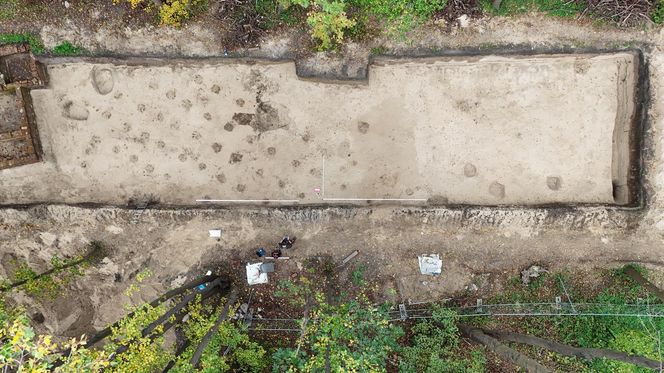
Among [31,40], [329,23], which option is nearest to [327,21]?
[329,23]

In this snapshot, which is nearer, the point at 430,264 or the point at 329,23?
the point at 329,23

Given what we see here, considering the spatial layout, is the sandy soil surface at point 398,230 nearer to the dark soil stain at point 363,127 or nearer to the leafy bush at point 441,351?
the leafy bush at point 441,351

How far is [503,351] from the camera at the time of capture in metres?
9.73

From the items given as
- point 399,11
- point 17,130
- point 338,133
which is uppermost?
point 399,11

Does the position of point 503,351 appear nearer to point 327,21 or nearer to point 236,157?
point 236,157

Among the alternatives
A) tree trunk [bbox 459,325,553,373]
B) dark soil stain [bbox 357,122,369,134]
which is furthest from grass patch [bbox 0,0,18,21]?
tree trunk [bbox 459,325,553,373]

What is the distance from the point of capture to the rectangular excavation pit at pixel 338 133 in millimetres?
10695

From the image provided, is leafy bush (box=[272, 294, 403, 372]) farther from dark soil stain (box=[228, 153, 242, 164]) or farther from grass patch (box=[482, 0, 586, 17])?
grass patch (box=[482, 0, 586, 17])

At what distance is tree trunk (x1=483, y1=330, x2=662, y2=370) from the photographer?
299 inches

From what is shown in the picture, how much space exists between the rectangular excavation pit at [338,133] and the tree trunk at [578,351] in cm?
294

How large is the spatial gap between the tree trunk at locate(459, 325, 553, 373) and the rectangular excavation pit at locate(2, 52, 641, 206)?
2894 mm

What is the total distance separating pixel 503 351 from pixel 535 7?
708 centimetres

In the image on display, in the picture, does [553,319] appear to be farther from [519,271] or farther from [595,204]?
[595,204]

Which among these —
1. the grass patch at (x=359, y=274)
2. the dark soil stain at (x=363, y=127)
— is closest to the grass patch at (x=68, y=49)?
the dark soil stain at (x=363, y=127)
